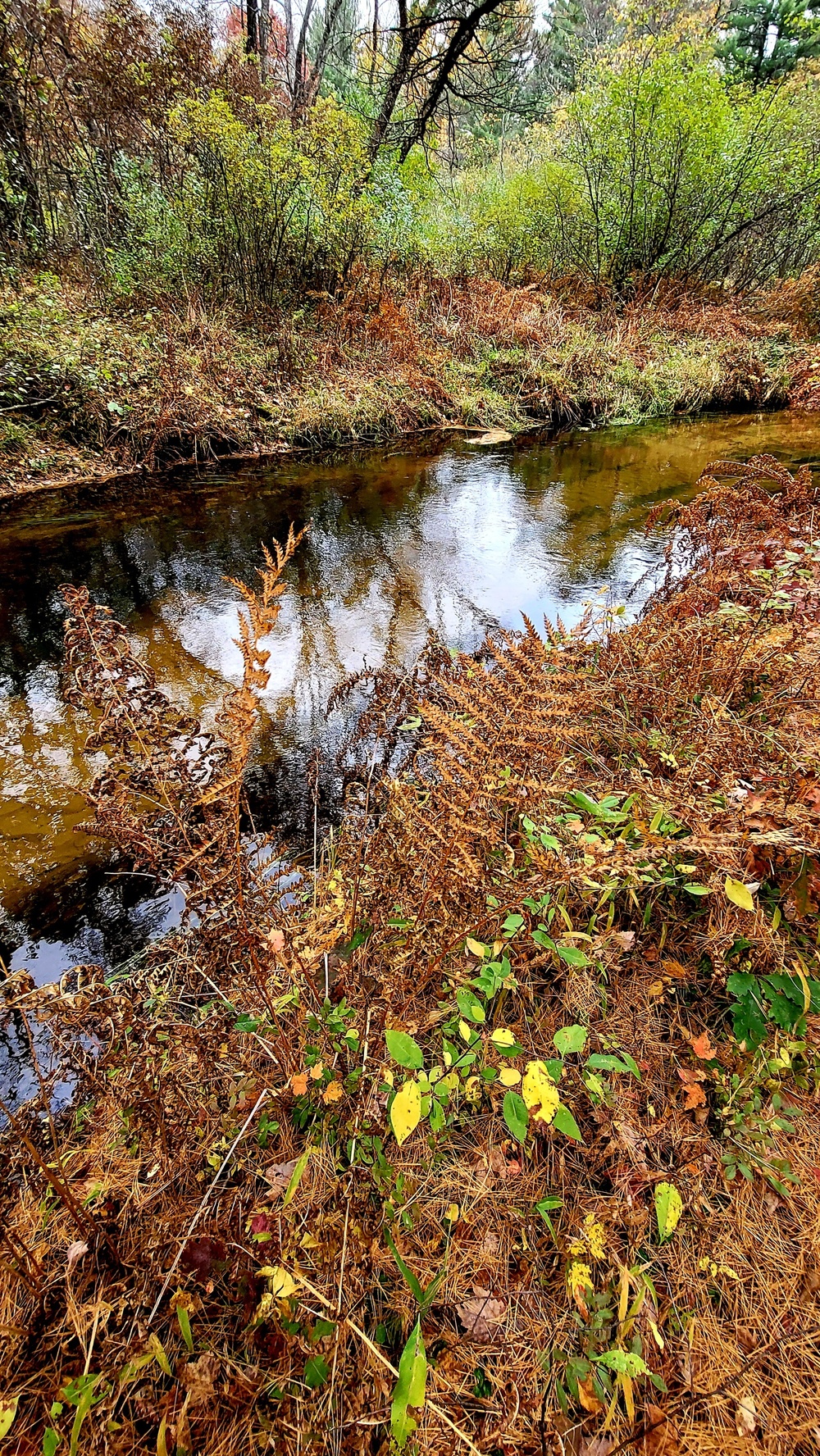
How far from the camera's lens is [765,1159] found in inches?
61.9

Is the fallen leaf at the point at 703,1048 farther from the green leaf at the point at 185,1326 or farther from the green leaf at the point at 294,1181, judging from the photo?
the green leaf at the point at 185,1326

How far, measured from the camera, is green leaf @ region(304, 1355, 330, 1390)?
1.23 m

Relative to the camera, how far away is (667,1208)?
4.70 ft

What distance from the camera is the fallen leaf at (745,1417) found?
48.7 inches

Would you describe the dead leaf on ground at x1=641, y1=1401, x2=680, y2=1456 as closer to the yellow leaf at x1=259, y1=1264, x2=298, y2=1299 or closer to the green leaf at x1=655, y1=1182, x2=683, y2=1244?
the green leaf at x1=655, y1=1182, x2=683, y2=1244

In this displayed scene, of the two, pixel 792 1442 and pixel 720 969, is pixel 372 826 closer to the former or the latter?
pixel 720 969

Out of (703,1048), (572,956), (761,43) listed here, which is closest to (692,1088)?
(703,1048)

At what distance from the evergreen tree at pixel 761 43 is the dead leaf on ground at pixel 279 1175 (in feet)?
96.2

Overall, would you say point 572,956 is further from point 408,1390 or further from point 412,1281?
point 408,1390

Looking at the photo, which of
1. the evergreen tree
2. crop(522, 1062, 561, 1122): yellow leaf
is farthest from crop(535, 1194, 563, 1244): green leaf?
the evergreen tree

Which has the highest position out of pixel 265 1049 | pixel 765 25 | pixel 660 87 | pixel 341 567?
pixel 765 25

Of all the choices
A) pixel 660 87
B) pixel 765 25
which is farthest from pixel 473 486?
pixel 765 25

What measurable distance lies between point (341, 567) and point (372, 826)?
134 inches

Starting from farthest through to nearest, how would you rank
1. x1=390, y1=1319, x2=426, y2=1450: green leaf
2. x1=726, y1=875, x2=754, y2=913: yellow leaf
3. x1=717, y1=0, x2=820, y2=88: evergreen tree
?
1. x1=717, y1=0, x2=820, y2=88: evergreen tree
2. x1=726, y1=875, x2=754, y2=913: yellow leaf
3. x1=390, y1=1319, x2=426, y2=1450: green leaf
